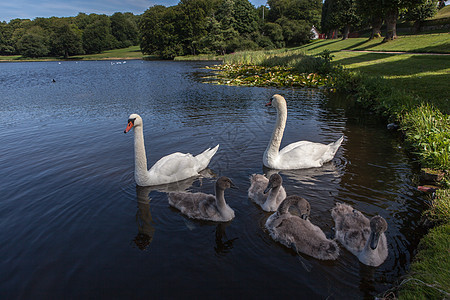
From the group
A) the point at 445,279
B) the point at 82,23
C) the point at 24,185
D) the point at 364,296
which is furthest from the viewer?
the point at 82,23

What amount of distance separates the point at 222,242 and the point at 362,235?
2.42 metres

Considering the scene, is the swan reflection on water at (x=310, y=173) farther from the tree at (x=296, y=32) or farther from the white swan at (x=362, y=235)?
the tree at (x=296, y=32)

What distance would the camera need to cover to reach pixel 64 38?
108 meters

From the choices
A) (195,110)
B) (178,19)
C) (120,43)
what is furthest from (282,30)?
(195,110)

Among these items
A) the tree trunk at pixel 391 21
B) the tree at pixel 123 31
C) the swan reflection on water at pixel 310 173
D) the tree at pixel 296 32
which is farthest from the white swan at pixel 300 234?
the tree at pixel 123 31

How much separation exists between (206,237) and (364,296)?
272 centimetres

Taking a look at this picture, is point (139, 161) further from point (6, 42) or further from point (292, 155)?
point (6, 42)

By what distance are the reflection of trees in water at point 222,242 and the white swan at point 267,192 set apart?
1008mm

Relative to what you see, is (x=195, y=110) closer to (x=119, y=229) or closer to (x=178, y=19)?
(x=119, y=229)

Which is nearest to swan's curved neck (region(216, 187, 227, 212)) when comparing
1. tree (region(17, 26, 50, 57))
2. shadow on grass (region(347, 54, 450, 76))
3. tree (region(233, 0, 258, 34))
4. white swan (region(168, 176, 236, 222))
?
white swan (region(168, 176, 236, 222))

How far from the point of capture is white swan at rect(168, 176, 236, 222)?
5855 mm

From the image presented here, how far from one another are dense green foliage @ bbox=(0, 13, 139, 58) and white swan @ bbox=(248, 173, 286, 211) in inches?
4867

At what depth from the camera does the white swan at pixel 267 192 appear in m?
6.02

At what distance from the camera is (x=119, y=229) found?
19.1ft
